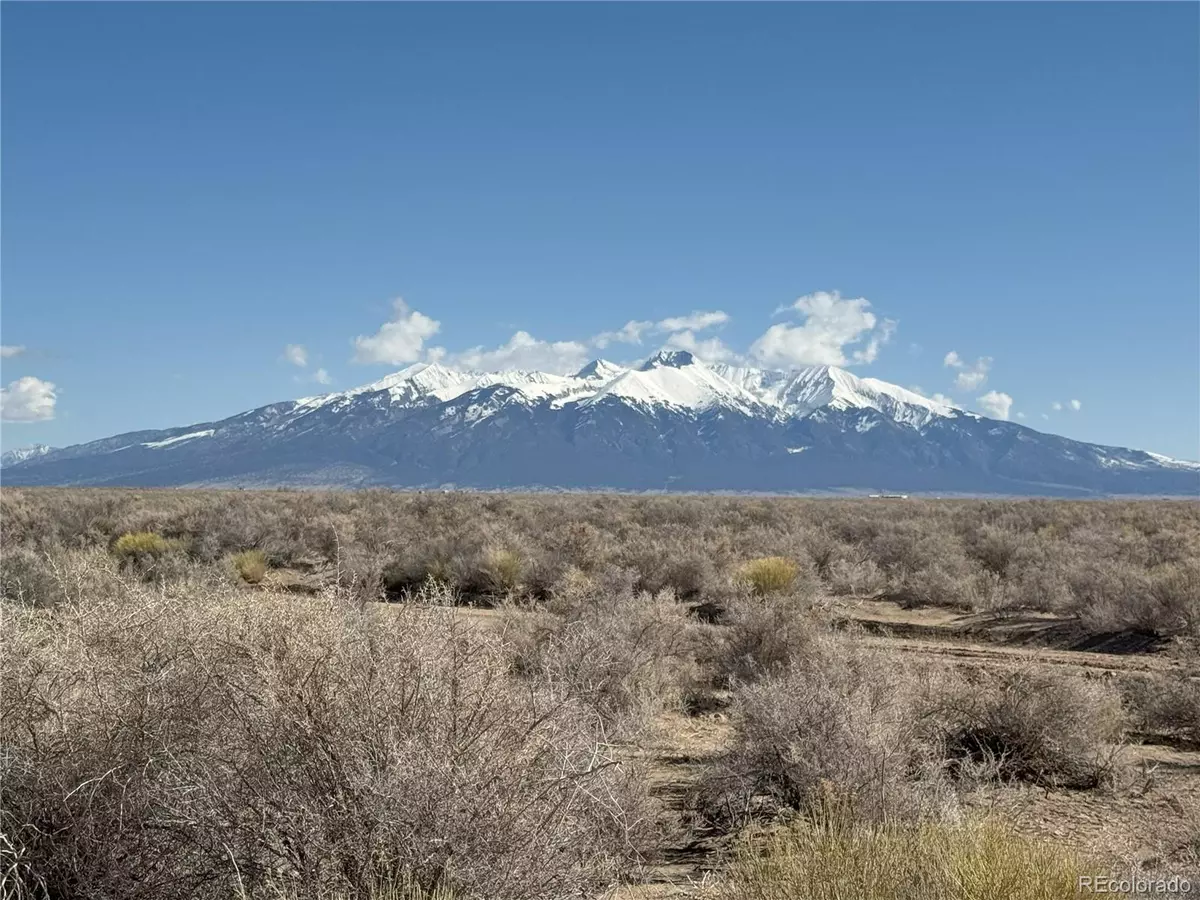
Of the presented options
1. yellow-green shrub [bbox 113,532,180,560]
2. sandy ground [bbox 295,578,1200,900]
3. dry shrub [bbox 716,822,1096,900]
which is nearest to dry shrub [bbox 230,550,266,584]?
yellow-green shrub [bbox 113,532,180,560]

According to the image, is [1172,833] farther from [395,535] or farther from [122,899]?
[395,535]

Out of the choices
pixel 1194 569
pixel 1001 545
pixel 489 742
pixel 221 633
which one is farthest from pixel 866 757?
pixel 1001 545

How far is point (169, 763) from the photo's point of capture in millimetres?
4527

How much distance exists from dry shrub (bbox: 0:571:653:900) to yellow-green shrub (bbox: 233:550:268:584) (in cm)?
1555

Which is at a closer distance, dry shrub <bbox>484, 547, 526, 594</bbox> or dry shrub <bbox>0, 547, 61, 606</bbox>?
dry shrub <bbox>0, 547, 61, 606</bbox>

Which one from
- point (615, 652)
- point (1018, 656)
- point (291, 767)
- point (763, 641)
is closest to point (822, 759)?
point (615, 652)

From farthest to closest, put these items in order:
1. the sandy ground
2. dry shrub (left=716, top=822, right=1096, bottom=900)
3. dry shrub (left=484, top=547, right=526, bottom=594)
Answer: dry shrub (left=484, top=547, right=526, bottom=594)
the sandy ground
dry shrub (left=716, top=822, right=1096, bottom=900)

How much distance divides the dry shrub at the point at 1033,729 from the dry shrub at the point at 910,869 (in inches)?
129

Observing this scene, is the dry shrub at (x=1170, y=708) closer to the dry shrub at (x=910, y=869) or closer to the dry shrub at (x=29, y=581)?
the dry shrub at (x=910, y=869)

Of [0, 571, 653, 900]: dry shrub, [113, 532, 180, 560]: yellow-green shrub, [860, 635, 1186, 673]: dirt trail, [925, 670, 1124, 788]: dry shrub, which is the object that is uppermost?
[0, 571, 653, 900]: dry shrub

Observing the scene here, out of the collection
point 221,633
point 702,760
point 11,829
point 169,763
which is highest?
point 221,633

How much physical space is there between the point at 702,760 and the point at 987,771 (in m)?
2.45

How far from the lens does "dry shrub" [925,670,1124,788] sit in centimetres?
768

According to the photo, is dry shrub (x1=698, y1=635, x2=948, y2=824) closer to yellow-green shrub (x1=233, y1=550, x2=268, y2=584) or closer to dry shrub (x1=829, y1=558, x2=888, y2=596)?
dry shrub (x1=829, y1=558, x2=888, y2=596)
